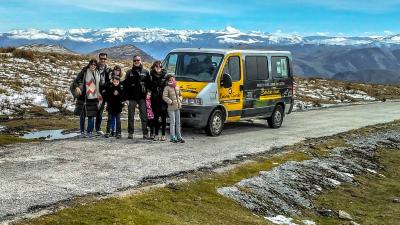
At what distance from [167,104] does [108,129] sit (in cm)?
203

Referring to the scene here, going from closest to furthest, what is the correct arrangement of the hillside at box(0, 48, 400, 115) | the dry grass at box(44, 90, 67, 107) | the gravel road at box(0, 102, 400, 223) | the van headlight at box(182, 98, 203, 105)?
the gravel road at box(0, 102, 400, 223)
the van headlight at box(182, 98, 203, 105)
the hillside at box(0, 48, 400, 115)
the dry grass at box(44, 90, 67, 107)

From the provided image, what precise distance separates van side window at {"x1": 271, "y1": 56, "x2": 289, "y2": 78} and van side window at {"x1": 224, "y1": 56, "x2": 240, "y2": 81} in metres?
2.48

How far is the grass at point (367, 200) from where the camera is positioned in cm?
1009

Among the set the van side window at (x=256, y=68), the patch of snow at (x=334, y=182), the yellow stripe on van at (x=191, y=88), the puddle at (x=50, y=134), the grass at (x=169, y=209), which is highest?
the van side window at (x=256, y=68)

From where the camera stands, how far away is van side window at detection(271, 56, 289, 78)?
61.0ft

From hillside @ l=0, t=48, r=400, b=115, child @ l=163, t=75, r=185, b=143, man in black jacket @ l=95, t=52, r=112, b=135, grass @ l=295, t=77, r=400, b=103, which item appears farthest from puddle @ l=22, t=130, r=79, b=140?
grass @ l=295, t=77, r=400, b=103

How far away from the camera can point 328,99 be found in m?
39.4

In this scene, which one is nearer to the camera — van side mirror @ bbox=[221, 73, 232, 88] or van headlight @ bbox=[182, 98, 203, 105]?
van headlight @ bbox=[182, 98, 203, 105]

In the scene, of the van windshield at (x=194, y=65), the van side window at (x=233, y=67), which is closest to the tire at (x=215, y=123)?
the van windshield at (x=194, y=65)

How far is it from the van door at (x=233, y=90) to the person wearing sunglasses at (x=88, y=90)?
391 cm

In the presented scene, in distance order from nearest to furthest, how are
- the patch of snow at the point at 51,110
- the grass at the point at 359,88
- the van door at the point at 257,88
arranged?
1. the van door at the point at 257,88
2. the patch of snow at the point at 51,110
3. the grass at the point at 359,88

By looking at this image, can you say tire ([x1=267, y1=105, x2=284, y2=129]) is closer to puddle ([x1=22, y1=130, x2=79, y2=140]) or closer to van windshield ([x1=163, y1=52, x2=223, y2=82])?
van windshield ([x1=163, y1=52, x2=223, y2=82])

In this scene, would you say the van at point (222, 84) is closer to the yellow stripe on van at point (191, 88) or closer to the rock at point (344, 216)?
the yellow stripe on van at point (191, 88)

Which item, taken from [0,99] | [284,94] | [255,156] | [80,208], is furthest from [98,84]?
[0,99]
